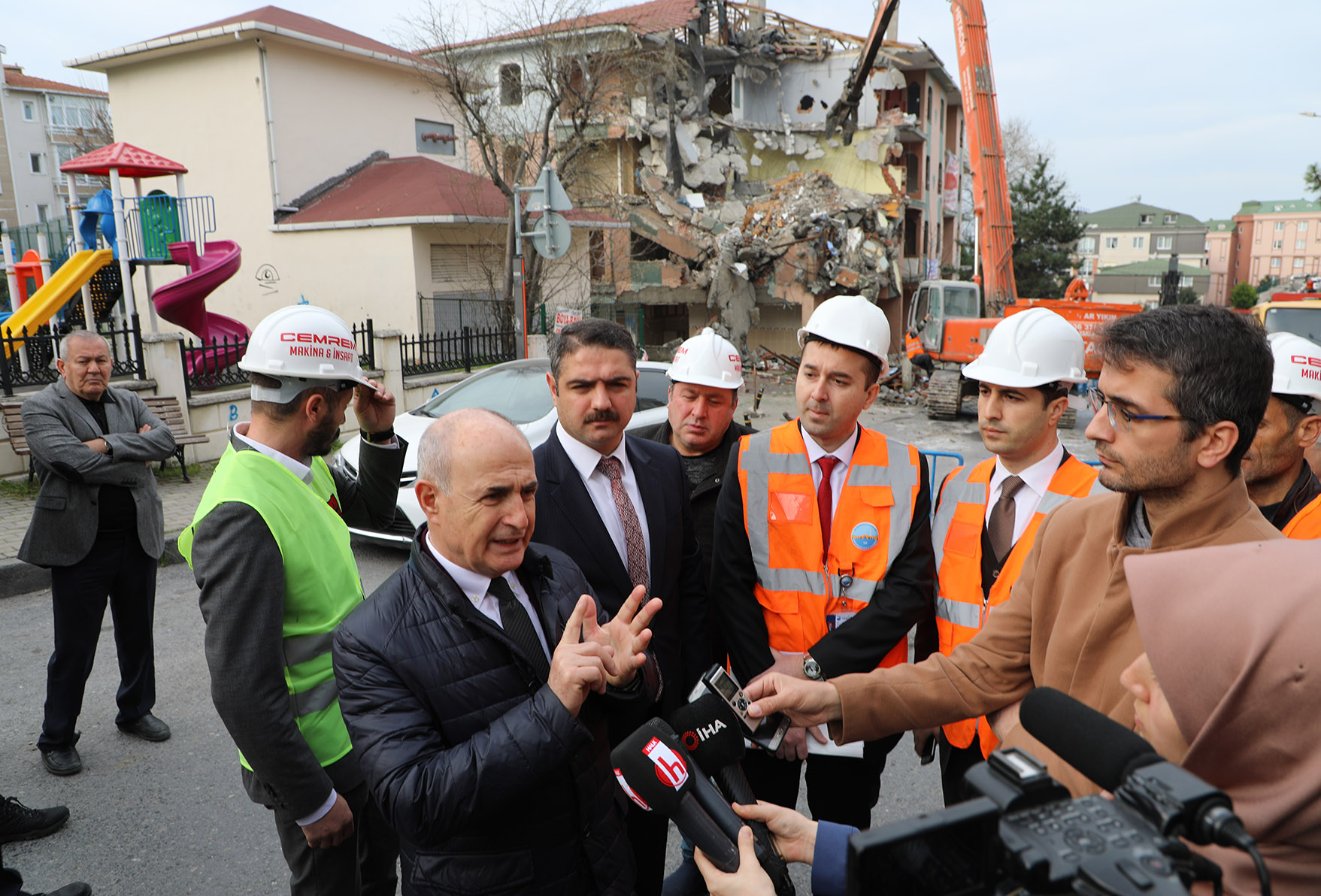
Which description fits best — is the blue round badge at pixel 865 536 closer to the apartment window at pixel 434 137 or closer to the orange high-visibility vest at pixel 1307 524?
the orange high-visibility vest at pixel 1307 524

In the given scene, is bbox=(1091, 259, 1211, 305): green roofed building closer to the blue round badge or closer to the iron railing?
the iron railing

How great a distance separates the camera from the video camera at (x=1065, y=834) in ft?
3.21

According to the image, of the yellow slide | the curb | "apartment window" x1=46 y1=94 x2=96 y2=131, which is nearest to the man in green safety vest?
the curb

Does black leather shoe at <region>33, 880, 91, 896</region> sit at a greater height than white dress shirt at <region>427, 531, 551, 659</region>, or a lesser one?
lesser

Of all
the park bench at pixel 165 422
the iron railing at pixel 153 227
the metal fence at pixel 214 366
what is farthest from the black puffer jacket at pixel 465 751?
the iron railing at pixel 153 227

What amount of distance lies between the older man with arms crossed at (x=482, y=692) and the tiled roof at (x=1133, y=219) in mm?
103252

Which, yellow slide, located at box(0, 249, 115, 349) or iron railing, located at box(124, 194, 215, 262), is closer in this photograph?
yellow slide, located at box(0, 249, 115, 349)

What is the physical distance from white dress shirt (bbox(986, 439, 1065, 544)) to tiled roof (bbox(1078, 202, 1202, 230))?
101645 mm

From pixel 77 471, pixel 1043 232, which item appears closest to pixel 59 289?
pixel 77 471

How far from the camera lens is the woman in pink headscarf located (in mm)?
1104

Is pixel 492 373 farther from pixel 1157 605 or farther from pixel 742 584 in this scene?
pixel 1157 605

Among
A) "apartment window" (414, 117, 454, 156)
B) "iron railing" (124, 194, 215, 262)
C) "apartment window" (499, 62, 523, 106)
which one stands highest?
"apartment window" (499, 62, 523, 106)

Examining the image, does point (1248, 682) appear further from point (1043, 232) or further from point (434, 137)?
point (1043, 232)

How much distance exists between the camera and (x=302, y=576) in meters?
2.39
